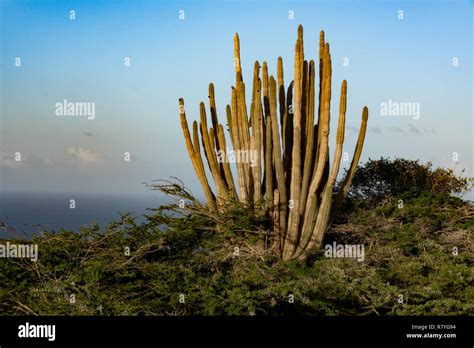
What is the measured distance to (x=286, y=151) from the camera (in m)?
9.23

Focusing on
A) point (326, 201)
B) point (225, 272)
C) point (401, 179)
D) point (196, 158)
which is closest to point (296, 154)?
point (326, 201)

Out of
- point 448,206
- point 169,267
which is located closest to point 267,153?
point 169,267

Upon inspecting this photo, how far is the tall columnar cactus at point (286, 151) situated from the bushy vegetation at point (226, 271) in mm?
335

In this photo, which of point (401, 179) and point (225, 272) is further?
point (401, 179)

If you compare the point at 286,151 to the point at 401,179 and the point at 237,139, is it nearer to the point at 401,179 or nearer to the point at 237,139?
the point at 237,139

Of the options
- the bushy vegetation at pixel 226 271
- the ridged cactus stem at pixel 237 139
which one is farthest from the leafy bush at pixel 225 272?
the ridged cactus stem at pixel 237 139

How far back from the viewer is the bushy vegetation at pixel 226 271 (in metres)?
7.37

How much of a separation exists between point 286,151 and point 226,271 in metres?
1.96

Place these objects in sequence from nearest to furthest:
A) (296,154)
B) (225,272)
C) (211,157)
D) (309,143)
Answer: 1. (225,272)
2. (296,154)
3. (309,143)
4. (211,157)

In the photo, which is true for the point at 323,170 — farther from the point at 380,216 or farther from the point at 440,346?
the point at 440,346

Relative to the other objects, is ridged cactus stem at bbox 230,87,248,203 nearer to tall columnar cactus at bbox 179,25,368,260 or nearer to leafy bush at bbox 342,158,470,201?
tall columnar cactus at bbox 179,25,368,260

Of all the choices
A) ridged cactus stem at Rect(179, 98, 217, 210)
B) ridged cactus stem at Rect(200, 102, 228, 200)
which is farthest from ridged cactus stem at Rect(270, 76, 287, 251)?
ridged cactus stem at Rect(179, 98, 217, 210)

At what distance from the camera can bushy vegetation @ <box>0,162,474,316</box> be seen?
7367mm

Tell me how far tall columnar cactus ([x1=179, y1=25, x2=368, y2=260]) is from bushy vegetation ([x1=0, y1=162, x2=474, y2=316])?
1.10 feet
